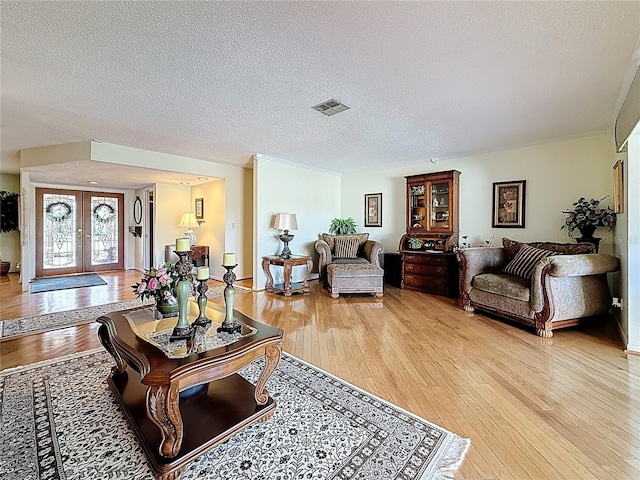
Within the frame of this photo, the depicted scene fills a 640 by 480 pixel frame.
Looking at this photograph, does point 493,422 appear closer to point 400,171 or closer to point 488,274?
point 488,274

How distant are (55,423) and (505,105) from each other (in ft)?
14.1

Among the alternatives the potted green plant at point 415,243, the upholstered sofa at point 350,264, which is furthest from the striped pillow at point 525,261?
the upholstered sofa at point 350,264

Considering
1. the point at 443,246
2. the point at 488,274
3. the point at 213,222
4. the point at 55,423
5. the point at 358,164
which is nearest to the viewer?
the point at 55,423

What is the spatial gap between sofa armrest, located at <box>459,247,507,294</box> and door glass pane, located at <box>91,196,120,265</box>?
806 cm

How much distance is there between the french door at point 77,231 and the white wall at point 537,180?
712 cm

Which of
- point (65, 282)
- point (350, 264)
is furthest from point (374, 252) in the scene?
point (65, 282)

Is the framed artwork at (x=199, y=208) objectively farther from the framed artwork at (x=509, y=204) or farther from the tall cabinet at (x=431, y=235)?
the framed artwork at (x=509, y=204)

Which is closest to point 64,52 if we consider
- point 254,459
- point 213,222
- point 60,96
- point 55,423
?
point 60,96

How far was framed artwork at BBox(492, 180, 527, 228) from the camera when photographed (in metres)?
4.58

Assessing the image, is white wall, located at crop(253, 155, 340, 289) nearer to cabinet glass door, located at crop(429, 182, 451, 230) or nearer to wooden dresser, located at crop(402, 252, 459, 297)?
wooden dresser, located at crop(402, 252, 459, 297)

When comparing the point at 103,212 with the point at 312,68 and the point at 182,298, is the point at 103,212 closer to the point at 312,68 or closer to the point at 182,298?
the point at 182,298

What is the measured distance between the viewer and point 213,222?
21.1 feet

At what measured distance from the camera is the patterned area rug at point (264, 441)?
1373 mm

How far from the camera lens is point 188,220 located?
654 centimetres
